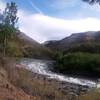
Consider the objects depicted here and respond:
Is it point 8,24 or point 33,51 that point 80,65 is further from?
point 33,51

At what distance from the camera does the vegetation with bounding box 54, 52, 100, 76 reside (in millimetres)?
46281

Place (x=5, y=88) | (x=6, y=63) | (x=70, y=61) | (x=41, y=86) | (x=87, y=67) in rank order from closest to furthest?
(x=5, y=88), (x=41, y=86), (x=6, y=63), (x=87, y=67), (x=70, y=61)

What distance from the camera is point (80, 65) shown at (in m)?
48.8

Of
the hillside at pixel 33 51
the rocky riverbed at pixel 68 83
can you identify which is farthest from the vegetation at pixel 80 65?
the hillside at pixel 33 51

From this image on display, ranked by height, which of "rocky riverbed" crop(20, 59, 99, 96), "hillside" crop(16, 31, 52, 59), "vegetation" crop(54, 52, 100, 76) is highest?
"hillside" crop(16, 31, 52, 59)

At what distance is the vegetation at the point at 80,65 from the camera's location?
46281 mm

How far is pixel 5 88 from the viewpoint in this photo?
1580 centimetres

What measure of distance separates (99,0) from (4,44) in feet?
106

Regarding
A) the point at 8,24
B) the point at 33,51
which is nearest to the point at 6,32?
the point at 8,24

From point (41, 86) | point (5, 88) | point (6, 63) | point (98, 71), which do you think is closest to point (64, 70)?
point (98, 71)

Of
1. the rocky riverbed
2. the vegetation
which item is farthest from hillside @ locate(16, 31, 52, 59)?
the rocky riverbed

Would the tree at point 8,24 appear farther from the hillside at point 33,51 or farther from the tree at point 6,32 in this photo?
the hillside at point 33,51

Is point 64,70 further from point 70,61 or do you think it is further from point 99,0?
point 99,0

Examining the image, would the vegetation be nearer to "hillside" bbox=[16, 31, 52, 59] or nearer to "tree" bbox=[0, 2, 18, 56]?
"tree" bbox=[0, 2, 18, 56]
